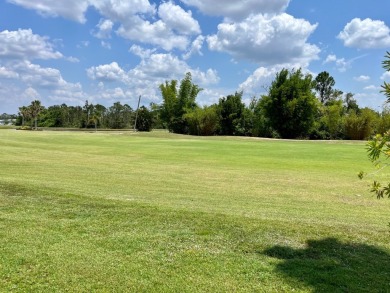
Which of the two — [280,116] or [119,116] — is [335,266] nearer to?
[280,116]

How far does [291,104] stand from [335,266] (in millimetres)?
59010

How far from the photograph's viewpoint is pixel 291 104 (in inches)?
2418

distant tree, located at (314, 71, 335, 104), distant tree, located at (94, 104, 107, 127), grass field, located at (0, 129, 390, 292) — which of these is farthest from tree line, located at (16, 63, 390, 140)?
grass field, located at (0, 129, 390, 292)

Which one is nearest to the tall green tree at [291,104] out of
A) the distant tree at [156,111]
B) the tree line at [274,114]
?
the tree line at [274,114]

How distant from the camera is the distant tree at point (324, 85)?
88562mm

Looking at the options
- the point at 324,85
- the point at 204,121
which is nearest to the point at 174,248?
the point at 204,121

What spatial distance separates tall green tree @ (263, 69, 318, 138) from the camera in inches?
2445

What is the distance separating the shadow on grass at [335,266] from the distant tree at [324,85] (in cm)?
8828

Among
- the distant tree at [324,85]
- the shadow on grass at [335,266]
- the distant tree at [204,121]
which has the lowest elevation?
the shadow on grass at [335,266]

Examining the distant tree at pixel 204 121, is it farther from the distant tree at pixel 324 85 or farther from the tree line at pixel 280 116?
the distant tree at pixel 324 85

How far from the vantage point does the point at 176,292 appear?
404 cm

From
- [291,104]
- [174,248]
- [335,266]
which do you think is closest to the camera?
[335,266]

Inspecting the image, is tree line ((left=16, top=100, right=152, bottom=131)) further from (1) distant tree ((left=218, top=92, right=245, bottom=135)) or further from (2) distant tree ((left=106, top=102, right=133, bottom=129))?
(1) distant tree ((left=218, top=92, right=245, bottom=135))

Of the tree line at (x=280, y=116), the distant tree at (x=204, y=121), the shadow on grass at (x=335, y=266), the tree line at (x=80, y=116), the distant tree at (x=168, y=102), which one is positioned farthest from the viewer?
the tree line at (x=80, y=116)
